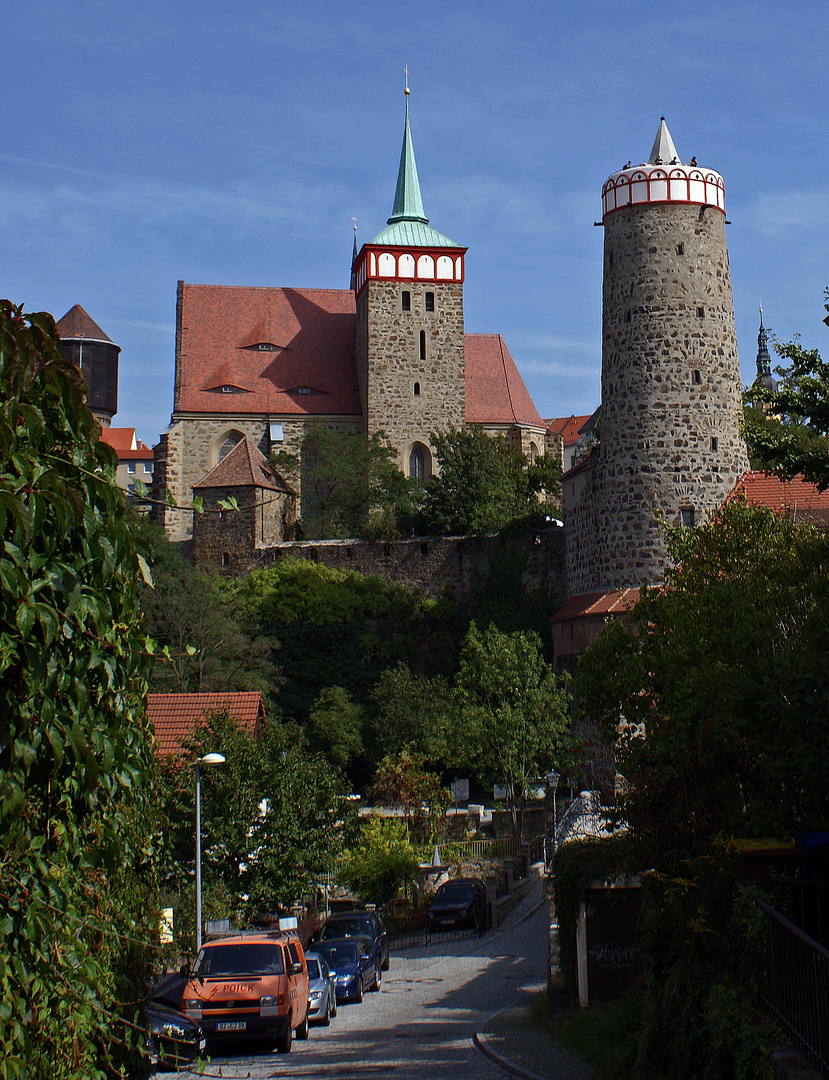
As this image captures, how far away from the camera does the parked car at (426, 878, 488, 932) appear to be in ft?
87.9

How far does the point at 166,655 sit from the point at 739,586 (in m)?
10.7

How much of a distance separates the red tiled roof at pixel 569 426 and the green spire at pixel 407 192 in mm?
41422

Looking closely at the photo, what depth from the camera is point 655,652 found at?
15.6 meters

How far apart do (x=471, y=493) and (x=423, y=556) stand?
281cm

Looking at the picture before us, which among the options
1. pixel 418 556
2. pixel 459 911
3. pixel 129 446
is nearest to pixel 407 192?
pixel 418 556

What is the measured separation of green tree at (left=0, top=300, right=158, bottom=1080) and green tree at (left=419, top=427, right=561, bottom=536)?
37372mm

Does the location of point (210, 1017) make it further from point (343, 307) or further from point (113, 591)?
point (343, 307)

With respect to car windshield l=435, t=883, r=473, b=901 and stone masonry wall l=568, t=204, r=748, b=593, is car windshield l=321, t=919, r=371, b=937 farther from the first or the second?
stone masonry wall l=568, t=204, r=748, b=593

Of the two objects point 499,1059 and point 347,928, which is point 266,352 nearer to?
point 347,928

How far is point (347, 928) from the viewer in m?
21.7

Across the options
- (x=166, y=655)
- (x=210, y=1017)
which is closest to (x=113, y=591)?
(x=166, y=655)

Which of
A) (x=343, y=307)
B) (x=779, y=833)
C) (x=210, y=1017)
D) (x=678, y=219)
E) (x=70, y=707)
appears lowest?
(x=210, y=1017)

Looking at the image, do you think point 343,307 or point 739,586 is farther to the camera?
point 343,307

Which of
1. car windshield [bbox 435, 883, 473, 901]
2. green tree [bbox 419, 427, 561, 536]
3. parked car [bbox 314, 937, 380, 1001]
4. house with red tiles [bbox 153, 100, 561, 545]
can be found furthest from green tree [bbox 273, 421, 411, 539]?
parked car [bbox 314, 937, 380, 1001]
